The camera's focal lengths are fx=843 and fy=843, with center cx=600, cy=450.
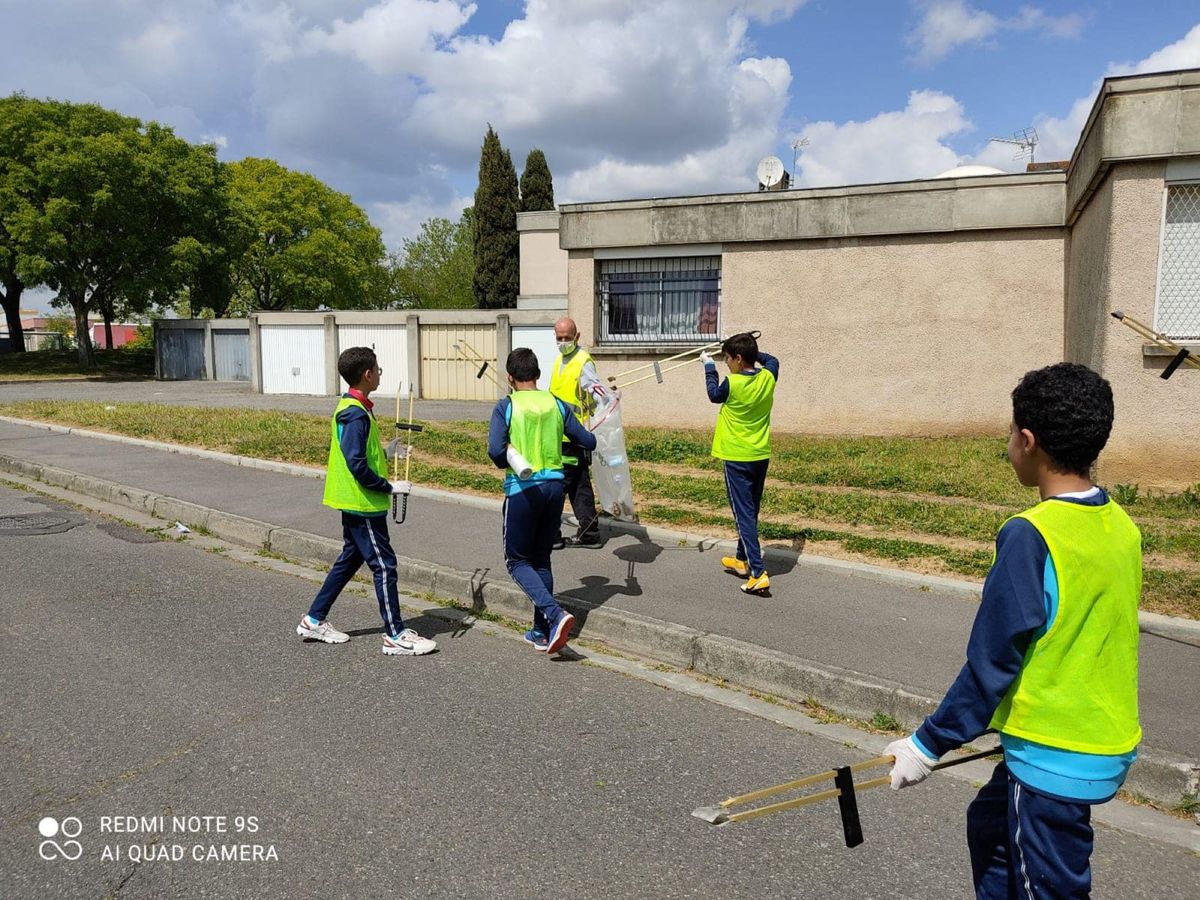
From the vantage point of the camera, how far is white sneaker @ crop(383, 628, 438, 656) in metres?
4.91

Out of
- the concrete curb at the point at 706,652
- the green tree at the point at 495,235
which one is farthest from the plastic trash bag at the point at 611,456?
the green tree at the point at 495,235

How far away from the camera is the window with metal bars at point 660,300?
48.5 feet

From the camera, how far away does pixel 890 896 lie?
2781 mm

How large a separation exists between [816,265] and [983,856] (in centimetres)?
1265

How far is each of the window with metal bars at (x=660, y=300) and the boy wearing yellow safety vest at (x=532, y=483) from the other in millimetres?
10162

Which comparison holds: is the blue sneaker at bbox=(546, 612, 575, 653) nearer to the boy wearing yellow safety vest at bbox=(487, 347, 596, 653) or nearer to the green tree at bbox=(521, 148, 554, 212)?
the boy wearing yellow safety vest at bbox=(487, 347, 596, 653)

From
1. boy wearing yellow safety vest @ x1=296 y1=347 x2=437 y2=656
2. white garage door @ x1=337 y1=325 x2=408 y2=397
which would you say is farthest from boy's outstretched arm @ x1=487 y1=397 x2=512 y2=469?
white garage door @ x1=337 y1=325 x2=408 y2=397

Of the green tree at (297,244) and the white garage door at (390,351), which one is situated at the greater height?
the green tree at (297,244)

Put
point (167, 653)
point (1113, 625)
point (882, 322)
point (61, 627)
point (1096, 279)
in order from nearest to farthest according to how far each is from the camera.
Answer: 1. point (1113, 625)
2. point (167, 653)
3. point (61, 627)
4. point (1096, 279)
5. point (882, 322)

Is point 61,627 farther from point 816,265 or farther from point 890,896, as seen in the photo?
point 816,265

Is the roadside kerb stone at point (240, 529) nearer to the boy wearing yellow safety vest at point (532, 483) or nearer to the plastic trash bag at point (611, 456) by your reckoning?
the plastic trash bag at point (611, 456)

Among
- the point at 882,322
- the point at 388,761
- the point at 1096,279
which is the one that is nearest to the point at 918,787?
the point at 388,761

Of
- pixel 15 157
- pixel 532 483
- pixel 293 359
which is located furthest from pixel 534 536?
pixel 15 157

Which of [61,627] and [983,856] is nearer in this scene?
[983,856]
